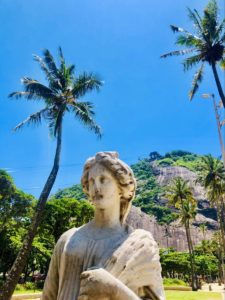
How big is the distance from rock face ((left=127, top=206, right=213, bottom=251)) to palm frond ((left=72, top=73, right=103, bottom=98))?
71.0m

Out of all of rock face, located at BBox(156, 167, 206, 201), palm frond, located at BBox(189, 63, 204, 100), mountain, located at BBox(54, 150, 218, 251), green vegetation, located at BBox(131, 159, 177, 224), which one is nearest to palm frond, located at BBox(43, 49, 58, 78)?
palm frond, located at BBox(189, 63, 204, 100)

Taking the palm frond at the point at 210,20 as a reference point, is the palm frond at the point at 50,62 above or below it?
below

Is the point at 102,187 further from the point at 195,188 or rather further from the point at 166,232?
the point at 195,188

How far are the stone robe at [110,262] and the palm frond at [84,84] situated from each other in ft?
73.3

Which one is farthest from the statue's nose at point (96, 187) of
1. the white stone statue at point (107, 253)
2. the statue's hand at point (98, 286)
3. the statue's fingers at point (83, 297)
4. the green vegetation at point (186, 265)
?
the green vegetation at point (186, 265)

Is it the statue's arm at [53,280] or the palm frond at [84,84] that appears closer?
the statue's arm at [53,280]

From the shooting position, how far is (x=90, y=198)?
269 cm

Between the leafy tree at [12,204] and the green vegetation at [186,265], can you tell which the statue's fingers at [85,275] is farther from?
the green vegetation at [186,265]

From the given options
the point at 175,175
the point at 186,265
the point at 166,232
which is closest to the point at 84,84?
the point at 186,265

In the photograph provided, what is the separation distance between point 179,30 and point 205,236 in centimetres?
8565

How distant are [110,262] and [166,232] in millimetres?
99956

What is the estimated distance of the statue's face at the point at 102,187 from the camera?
2.62m

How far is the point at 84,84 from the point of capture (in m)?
24.5

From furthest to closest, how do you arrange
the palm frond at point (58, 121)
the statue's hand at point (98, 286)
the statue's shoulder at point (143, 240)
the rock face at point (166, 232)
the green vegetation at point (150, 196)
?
the green vegetation at point (150, 196)
the rock face at point (166, 232)
the palm frond at point (58, 121)
the statue's shoulder at point (143, 240)
the statue's hand at point (98, 286)
